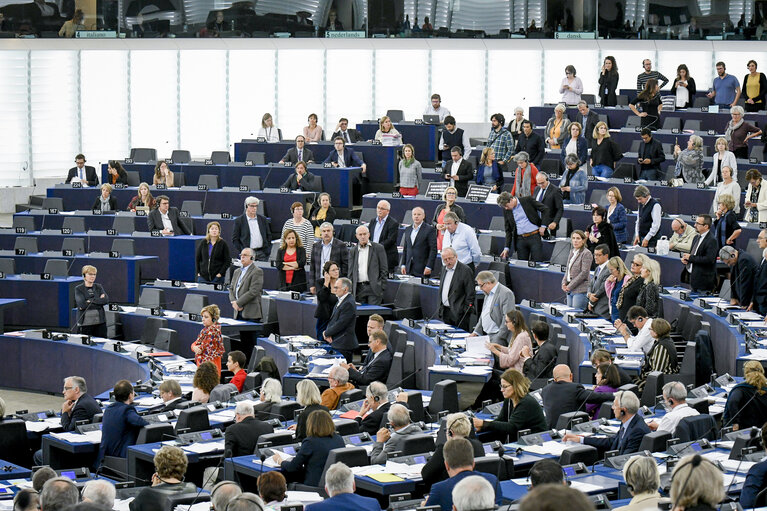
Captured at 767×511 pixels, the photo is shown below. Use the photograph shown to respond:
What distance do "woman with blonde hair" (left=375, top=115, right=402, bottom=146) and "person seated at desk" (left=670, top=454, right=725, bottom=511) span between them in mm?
15302

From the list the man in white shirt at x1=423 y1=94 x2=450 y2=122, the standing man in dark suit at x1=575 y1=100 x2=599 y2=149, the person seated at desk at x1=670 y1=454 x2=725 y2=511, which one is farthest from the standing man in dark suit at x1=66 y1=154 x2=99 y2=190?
the person seated at desk at x1=670 y1=454 x2=725 y2=511

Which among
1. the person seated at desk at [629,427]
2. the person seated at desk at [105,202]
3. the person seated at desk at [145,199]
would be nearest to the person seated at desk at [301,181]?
the person seated at desk at [145,199]

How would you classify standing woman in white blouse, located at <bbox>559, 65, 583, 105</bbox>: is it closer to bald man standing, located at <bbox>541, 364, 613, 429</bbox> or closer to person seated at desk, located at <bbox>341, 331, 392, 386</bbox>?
person seated at desk, located at <bbox>341, 331, 392, 386</bbox>

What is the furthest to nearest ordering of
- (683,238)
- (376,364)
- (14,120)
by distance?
(14,120)
(683,238)
(376,364)

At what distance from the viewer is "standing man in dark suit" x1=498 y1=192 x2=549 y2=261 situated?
52.7 feet

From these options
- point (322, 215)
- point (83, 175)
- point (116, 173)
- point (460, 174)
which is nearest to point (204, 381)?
point (322, 215)

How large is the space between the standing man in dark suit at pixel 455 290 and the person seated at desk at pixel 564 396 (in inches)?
137

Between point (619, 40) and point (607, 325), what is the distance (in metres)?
14.1

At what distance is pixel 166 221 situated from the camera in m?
18.2

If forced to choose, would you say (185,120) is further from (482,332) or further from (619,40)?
(482,332)

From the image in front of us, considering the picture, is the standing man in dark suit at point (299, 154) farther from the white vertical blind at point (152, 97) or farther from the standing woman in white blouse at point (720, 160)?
the standing woman in white blouse at point (720, 160)

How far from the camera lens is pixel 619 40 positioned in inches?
1021

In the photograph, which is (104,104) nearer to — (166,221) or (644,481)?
(166,221)

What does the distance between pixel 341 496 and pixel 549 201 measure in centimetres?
999
